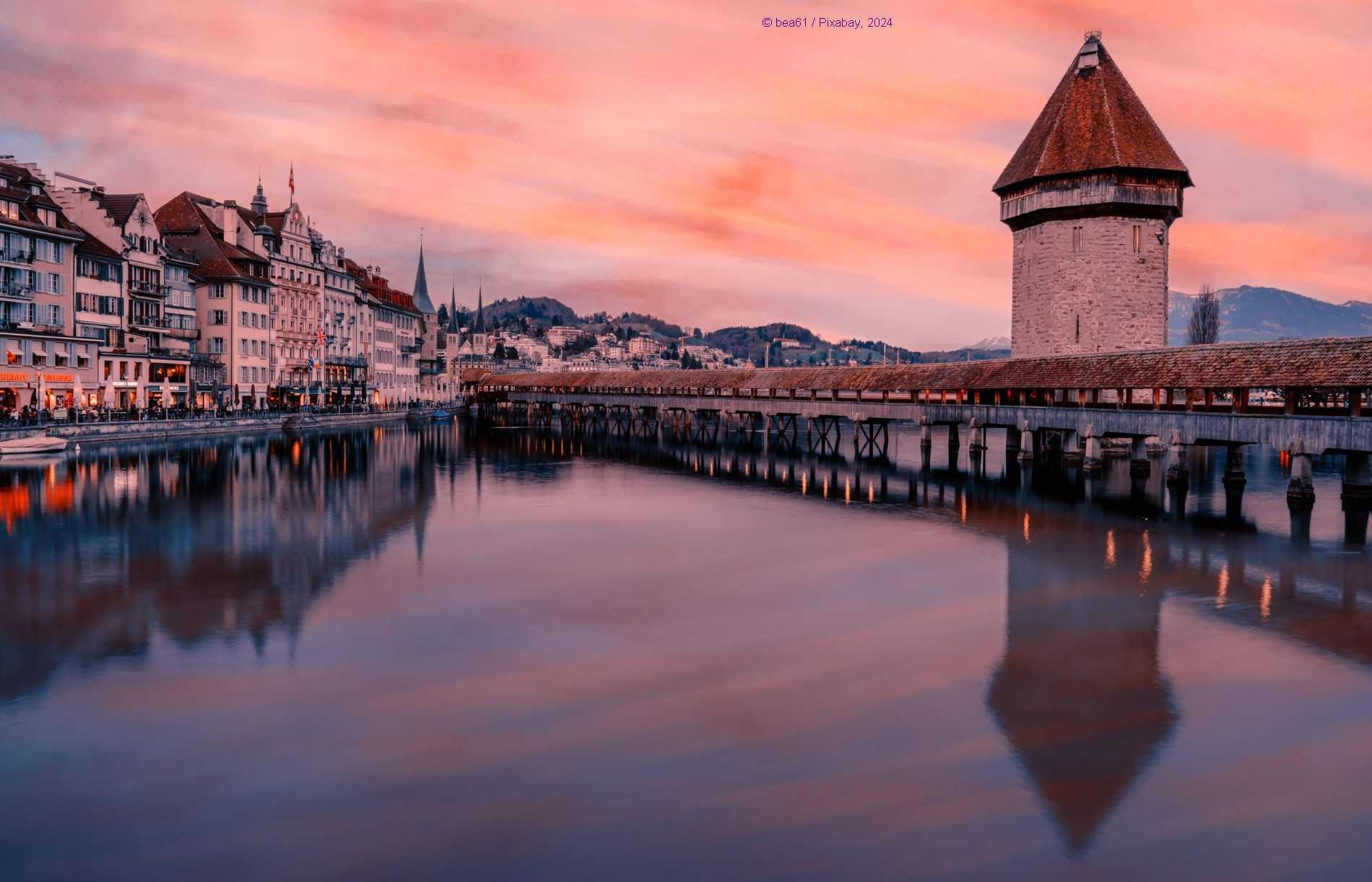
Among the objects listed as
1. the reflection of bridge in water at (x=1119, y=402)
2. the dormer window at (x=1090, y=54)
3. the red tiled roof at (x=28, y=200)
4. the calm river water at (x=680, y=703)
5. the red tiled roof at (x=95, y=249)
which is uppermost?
the dormer window at (x=1090, y=54)

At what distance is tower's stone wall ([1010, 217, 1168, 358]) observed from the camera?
50.8m

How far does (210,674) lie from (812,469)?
122 ft

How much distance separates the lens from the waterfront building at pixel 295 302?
85188mm

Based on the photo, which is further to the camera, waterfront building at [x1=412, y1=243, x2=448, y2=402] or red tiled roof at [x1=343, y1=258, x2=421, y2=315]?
waterfront building at [x1=412, y1=243, x2=448, y2=402]

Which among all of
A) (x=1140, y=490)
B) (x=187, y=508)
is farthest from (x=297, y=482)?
(x=1140, y=490)

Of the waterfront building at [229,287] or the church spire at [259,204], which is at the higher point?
the church spire at [259,204]

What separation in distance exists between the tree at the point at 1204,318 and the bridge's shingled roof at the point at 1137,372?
45817mm

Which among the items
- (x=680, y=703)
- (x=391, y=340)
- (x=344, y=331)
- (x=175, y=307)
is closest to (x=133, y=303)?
(x=175, y=307)

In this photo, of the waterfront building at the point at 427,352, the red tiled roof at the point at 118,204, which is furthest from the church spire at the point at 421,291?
the red tiled roof at the point at 118,204

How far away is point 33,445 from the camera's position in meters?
44.1

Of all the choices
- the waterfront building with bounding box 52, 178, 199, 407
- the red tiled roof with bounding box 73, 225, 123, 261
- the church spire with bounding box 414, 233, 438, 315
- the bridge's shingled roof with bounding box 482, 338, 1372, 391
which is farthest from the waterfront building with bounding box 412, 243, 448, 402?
the bridge's shingled roof with bounding box 482, 338, 1372, 391

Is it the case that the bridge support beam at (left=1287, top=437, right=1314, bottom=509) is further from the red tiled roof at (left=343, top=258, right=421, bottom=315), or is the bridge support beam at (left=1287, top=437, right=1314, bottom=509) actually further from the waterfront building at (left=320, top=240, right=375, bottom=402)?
the red tiled roof at (left=343, top=258, right=421, bottom=315)

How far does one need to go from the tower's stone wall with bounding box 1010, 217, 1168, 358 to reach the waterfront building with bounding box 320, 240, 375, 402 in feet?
220

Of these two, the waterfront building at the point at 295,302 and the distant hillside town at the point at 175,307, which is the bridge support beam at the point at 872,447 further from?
the waterfront building at the point at 295,302
